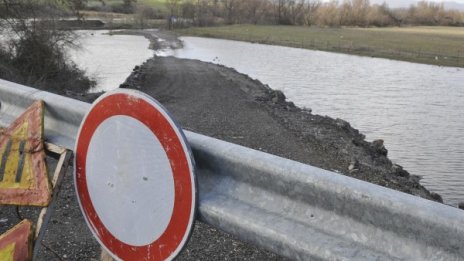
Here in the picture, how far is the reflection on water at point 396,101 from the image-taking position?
14750 mm

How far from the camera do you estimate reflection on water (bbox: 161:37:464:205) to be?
14.8 metres

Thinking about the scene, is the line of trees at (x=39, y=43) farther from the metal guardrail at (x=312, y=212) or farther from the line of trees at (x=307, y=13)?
the line of trees at (x=307, y=13)

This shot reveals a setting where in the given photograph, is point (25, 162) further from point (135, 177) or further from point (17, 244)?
point (135, 177)

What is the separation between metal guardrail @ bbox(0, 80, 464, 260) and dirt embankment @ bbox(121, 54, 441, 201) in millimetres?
6910

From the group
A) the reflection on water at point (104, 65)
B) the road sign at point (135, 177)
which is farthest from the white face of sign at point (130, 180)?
the reflection on water at point (104, 65)

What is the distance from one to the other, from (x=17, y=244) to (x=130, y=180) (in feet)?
2.49

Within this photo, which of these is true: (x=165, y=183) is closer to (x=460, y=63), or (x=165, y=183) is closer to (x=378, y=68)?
(x=378, y=68)

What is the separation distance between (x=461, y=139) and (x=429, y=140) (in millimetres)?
1325

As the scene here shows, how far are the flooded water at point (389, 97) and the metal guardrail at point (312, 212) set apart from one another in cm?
980

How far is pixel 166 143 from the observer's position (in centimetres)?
252

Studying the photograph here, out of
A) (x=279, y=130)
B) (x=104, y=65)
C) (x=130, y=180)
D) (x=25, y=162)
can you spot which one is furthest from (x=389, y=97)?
(x=130, y=180)

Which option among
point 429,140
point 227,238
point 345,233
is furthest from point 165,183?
point 429,140

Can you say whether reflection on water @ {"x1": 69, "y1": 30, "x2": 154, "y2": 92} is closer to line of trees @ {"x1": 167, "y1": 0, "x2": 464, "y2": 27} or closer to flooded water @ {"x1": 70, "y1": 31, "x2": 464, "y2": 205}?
flooded water @ {"x1": 70, "y1": 31, "x2": 464, "y2": 205}

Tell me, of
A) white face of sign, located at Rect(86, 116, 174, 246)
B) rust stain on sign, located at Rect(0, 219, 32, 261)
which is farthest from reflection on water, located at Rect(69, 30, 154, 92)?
white face of sign, located at Rect(86, 116, 174, 246)
